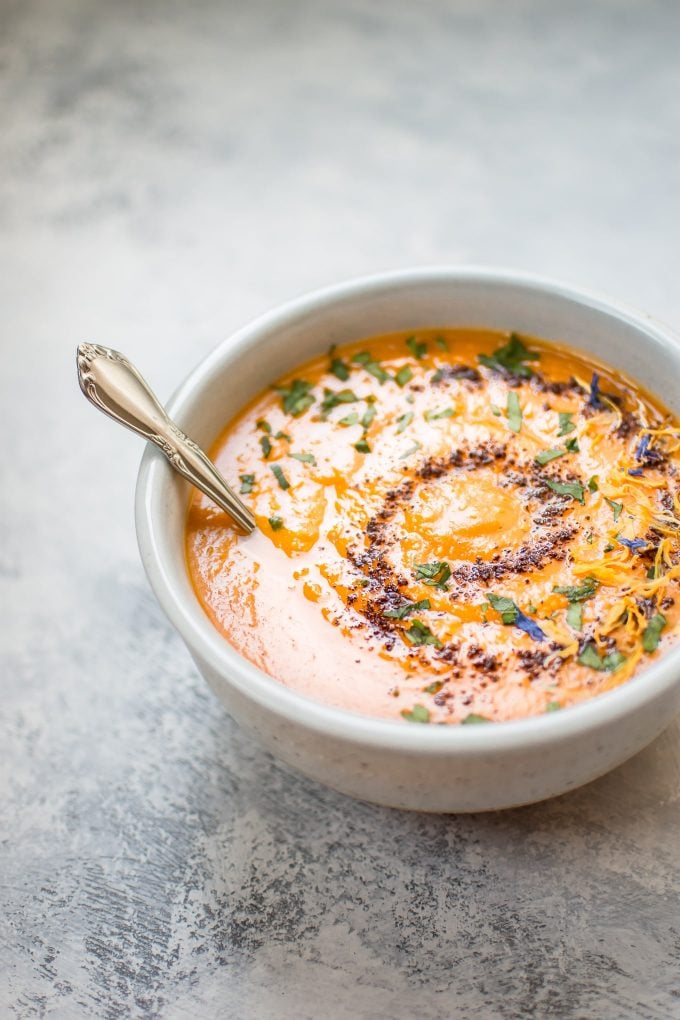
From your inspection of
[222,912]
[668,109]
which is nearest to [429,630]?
[222,912]

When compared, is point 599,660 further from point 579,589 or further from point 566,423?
point 566,423

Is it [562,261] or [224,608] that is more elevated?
[562,261]

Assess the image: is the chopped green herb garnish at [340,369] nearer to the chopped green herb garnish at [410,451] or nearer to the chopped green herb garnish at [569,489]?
the chopped green herb garnish at [410,451]

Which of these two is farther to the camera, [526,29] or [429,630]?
[526,29]

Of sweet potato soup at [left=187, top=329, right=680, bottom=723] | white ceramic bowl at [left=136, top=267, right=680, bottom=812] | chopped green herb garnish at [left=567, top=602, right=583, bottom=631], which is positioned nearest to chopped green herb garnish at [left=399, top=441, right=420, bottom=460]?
sweet potato soup at [left=187, top=329, right=680, bottom=723]

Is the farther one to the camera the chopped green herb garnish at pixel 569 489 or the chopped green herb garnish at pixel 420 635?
the chopped green herb garnish at pixel 569 489

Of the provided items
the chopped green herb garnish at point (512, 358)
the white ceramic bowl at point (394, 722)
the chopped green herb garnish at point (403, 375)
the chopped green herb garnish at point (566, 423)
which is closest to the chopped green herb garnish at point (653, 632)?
the white ceramic bowl at point (394, 722)

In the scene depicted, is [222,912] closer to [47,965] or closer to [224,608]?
[47,965]
